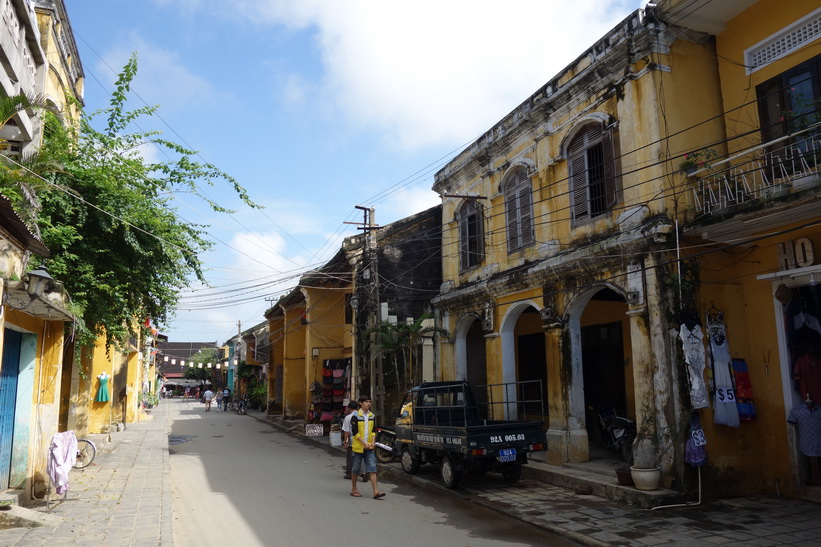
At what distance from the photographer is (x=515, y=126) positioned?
14328 millimetres

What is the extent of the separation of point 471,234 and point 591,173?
5.13 meters

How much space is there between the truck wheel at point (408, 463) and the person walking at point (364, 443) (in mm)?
2388

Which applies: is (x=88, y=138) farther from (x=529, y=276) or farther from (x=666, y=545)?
(x=666, y=545)

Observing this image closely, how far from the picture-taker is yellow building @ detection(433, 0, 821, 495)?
9344 mm

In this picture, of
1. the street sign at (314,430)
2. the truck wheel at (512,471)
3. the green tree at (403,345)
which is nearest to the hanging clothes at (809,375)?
the truck wheel at (512,471)

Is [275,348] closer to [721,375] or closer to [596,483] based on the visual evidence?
[596,483]

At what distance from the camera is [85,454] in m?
13.0

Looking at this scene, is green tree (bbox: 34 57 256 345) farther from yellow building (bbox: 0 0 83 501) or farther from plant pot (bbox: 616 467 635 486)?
plant pot (bbox: 616 467 635 486)

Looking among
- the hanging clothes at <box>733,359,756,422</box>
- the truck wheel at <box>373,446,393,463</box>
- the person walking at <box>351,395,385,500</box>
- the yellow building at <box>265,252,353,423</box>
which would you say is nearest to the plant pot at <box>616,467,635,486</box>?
the hanging clothes at <box>733,359,756,422</box>

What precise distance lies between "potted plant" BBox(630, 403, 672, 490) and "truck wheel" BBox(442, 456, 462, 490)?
3.14 meters

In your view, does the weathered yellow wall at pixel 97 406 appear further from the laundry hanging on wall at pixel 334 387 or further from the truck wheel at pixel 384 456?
the truck wheel at pixel 384 456

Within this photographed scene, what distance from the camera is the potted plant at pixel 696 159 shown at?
9.93 metres

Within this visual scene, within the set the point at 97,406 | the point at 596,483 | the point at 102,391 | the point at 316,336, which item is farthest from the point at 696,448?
the point at 97,406

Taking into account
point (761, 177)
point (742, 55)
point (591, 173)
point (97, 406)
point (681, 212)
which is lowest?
point (97, 406)
